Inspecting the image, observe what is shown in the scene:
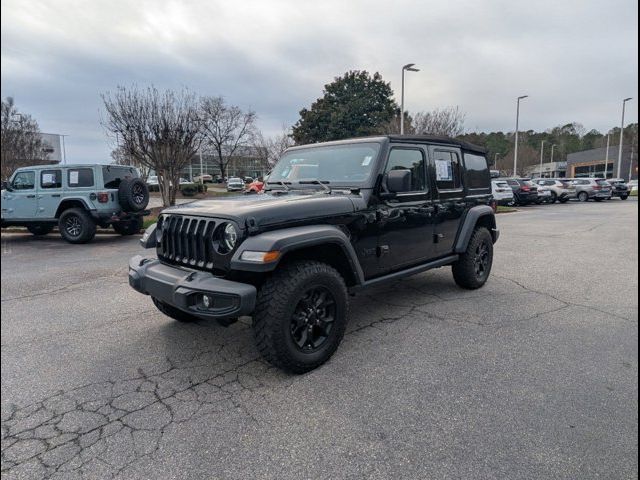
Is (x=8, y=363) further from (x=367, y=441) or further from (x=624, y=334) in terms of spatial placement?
(x=624, y=334)

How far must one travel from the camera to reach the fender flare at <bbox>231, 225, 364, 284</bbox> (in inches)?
110

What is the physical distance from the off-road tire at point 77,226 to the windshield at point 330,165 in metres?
6.94

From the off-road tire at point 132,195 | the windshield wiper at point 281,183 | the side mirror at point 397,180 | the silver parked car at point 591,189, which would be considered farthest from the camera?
the silver parked car at point 591,189

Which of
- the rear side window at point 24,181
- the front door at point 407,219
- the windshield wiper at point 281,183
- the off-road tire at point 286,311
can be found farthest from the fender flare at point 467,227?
the rear side window at point 24,181

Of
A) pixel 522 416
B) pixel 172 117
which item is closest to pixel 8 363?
pixel 522 416

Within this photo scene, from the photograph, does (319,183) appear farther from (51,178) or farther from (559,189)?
(559,189)

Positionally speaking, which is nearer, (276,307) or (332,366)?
(276,307)

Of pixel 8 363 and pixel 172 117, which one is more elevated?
pixel 172 117

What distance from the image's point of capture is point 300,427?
2.46 m

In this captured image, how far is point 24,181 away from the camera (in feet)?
33.6

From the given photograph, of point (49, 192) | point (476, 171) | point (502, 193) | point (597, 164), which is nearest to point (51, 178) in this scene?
point (49, 192)

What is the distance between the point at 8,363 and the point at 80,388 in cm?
89

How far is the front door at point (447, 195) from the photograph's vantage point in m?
4.60

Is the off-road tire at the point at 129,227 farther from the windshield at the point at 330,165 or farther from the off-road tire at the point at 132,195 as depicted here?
the windshield at the point at 330,165
